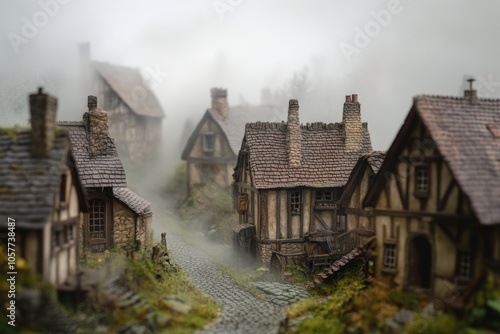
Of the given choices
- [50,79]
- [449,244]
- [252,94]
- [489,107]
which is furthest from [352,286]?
[252,94]

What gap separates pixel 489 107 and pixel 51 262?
50.1ft

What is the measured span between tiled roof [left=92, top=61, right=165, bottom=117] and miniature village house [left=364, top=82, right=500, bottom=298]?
31.5 m

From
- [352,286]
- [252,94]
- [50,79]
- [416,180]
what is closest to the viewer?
[416,180]

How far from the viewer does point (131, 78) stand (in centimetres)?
4891

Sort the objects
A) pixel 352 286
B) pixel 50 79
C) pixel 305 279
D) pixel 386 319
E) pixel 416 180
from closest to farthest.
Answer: pixel 386 319
pixel 416 180
pixel 352 286
pixel 305 279
pixel 50 79

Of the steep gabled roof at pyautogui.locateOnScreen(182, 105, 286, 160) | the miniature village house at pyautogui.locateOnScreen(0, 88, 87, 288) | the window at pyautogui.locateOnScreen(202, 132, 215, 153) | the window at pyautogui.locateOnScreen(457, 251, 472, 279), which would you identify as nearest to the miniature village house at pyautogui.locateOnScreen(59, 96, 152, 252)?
the miniature village house at pyautogui.locateOnScreen(0, 88, 87, 288)

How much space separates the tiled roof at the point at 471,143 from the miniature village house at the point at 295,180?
31.6 feet

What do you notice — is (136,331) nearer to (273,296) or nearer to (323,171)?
(273,296)

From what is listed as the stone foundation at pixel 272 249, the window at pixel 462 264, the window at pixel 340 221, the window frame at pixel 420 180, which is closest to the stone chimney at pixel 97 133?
the stone foundation at pixel 272 249

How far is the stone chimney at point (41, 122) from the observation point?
15.1 metres

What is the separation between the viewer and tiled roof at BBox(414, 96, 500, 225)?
13906mm

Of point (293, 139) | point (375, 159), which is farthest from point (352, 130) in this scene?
point (375, 159)

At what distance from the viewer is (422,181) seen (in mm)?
16062

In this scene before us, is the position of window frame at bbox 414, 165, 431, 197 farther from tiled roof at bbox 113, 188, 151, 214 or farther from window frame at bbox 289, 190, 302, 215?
tiled roof at bbox 113, 188, 151, 214
